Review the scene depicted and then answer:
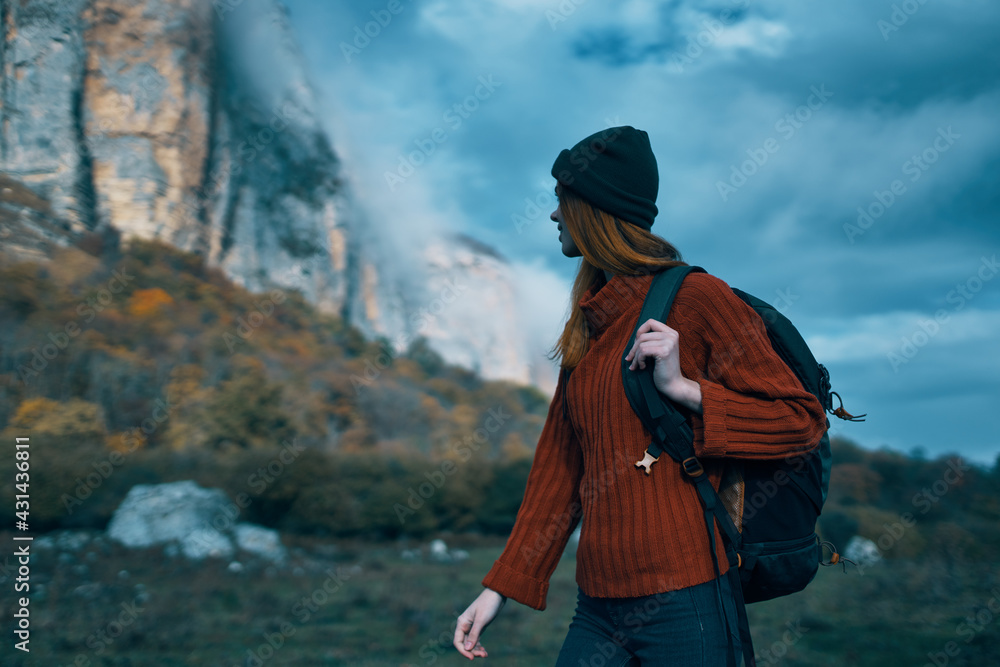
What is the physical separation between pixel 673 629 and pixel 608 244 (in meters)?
0.74

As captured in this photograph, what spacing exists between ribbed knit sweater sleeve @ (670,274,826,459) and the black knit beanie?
21 centimetres

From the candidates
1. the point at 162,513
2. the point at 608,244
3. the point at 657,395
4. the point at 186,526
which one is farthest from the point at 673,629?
the point at 162,513

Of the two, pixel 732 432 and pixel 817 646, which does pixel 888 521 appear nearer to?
pixel 817 646

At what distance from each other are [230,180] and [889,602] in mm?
56959

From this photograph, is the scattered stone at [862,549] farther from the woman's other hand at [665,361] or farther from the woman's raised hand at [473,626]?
the woman's other hand at [665,361]

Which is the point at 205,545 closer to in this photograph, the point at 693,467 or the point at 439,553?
the point at 439,553

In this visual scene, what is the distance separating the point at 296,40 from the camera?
6412 centimetres

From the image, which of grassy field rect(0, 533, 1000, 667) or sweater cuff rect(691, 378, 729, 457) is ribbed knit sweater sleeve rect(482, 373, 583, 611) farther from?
grassy field rect(0, 533, 1000, 667)

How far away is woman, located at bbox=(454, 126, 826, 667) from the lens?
1.12 m

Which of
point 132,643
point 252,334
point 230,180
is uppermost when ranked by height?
point 230,180

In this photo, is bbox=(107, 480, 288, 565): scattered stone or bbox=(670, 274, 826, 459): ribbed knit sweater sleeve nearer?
bbox=(670, 274, 826, 459): ribbed knit sweater sleeve

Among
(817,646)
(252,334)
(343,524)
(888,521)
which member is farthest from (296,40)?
(817,646)

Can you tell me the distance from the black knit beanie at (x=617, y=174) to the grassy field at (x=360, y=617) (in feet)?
20.2

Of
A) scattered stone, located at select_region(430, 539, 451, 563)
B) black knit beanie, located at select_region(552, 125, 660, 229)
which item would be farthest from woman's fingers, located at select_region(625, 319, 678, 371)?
scattered stone, located at select_region(430, 539, 451, 563)
